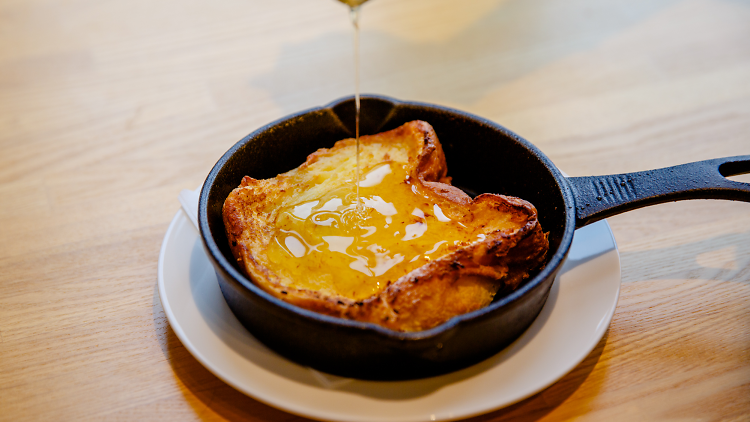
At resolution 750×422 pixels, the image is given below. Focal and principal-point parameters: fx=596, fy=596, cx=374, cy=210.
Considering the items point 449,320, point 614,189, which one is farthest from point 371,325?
point 614,189

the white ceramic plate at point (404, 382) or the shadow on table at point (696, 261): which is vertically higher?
the white ceramic plate at point (404, 382)

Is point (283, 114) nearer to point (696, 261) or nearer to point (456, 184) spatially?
point (456, 184)

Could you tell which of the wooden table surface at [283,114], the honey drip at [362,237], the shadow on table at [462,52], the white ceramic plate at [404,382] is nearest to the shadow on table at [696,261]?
the wooden table surface at [283,114]

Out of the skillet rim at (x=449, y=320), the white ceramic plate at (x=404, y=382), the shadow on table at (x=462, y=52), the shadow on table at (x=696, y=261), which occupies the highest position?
the skillet rim at (x=449, y=320)

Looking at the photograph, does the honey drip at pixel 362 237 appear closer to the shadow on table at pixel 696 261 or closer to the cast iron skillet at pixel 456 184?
the cast iron skillet at pixel 456 184

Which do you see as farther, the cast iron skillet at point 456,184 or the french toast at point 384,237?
the french toast at point 384,237

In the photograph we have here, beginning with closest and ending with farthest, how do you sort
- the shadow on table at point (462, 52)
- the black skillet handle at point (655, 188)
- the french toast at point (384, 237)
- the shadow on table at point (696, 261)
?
the french toast at point (384, 237) → the black skillet handle at point (655, 188) → the shadow on table at point (696, 261) → the shadow on table at point (462, 52)

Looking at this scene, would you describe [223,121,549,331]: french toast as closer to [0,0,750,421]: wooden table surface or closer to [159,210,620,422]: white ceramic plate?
[159,210,620,422]: white ceramic plate

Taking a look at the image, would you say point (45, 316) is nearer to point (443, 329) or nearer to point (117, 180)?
point (117, 180)
